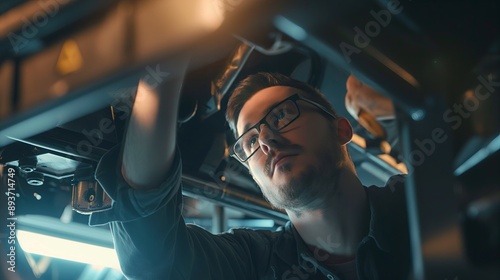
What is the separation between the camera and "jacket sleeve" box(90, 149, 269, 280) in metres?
1.16

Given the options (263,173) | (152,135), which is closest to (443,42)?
(152,135)

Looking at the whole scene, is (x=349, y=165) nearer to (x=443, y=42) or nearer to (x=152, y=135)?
(x=152, y=135)

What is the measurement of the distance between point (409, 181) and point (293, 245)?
1.00 m

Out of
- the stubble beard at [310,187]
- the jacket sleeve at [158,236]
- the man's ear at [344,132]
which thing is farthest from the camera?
the man's ear at [344,132]

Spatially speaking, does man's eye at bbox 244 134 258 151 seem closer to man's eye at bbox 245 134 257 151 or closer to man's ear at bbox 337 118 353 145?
man's eye at bbox 245 134 257 151

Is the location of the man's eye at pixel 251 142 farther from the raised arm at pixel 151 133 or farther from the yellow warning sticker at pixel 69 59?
the yellow warning sticker at pixel 69 59

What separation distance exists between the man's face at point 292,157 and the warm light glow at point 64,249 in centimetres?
52

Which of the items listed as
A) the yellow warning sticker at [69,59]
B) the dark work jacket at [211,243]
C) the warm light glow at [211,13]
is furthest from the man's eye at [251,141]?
the warm light glow at [211,13]

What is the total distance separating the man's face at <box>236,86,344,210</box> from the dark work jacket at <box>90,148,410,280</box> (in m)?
0.11

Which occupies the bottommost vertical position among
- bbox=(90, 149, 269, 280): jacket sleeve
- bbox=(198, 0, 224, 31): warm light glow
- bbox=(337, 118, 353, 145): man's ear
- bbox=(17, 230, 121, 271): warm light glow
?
bbox=(17, 230, 121, 271): warm light glow

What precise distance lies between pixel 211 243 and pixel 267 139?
0.95ft

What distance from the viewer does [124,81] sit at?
96 centimetres

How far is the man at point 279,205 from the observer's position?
1.18 m

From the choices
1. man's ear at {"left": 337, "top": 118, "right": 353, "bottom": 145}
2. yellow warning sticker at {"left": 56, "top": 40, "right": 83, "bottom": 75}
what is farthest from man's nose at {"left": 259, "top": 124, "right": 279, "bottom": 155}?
yellow warning sticker at {"left": 56, "top": 40, "right": 83, "bottom": 75}
